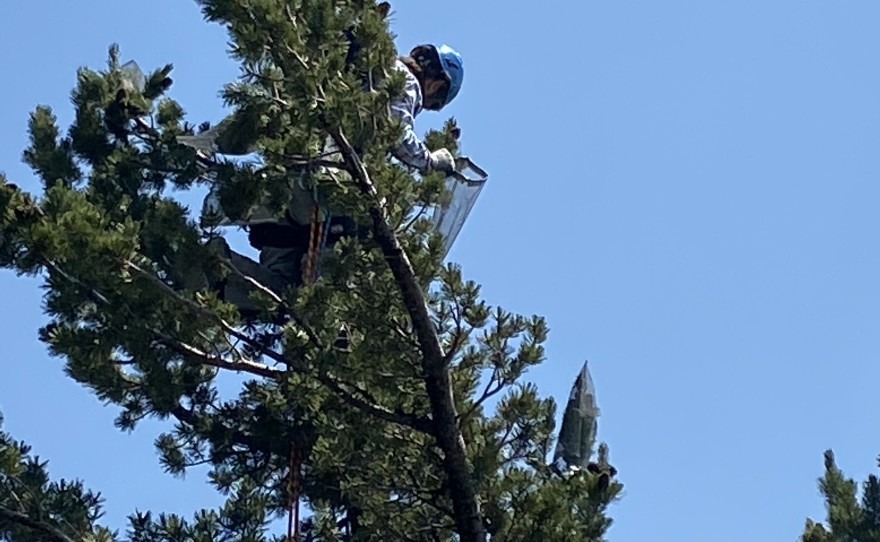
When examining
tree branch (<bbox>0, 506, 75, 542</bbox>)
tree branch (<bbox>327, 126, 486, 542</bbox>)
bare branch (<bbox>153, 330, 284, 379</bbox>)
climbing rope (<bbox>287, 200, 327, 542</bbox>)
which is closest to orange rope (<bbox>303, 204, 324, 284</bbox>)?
climbing rope (<bbox>287, 200, 327, 542</bbox>)

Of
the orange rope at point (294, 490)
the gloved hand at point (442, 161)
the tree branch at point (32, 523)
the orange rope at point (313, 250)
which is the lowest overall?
the tree branch at point (32, 523)

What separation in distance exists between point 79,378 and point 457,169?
2197 mm

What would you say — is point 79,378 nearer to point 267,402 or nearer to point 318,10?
point 267,402

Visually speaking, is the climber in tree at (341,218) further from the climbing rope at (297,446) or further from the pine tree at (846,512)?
the pine tree at (846,512)

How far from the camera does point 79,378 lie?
9398 mm

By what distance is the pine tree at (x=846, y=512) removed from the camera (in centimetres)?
1021

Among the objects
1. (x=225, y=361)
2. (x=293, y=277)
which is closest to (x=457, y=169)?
(x=293, y=277)

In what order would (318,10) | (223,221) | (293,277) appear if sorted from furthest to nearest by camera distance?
(293,277) → (223,221) → (318,10)

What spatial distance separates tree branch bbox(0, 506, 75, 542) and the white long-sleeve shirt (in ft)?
7.76

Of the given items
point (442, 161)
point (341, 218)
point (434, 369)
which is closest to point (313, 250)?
point (341, 218)

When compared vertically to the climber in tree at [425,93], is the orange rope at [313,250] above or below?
below

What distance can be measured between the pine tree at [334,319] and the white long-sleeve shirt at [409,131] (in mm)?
263

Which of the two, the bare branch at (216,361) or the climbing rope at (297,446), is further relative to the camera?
the climbing rope at (297,446)

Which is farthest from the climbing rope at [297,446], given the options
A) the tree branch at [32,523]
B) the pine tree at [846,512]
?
the pine tree at [846,512]
